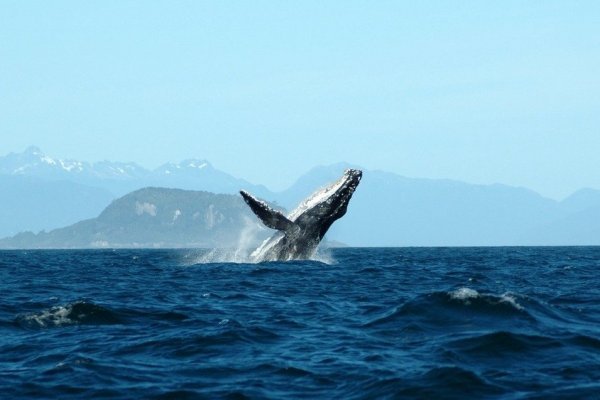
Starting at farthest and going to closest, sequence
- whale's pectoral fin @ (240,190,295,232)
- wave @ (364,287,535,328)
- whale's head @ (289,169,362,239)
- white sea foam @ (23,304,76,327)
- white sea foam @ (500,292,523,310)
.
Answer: whale's head @ (289,169,362,239) < whale's pectoral fin @ (240,190,295,232) < white sea foam @ (500,292,523,310) < white sea foam @ (23,304,76,327) < wave @ (364,287,535,328)

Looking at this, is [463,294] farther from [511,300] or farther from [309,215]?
[309,215]

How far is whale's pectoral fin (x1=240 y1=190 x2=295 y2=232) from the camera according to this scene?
92.1 feet

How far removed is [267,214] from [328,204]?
218cm

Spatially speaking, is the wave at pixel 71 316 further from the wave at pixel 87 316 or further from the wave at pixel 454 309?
the wave at pixel 454 309

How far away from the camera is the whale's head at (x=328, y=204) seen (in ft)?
96.8

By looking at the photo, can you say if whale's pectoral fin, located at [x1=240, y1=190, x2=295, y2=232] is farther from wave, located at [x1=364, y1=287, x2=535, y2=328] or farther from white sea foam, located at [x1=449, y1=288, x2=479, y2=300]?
wave, located at [x1=364, y1=287, x2=535, y2=328]

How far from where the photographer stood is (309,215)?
30.0m

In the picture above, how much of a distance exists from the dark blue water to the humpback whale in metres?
5.84

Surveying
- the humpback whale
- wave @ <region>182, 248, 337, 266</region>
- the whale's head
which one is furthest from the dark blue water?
wave @ <region>182, 248, 337, 266</region>

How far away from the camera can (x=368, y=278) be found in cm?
3002

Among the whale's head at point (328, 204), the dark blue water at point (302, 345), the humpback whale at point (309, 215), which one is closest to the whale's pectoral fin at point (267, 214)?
the humpback whale at point (309, 215)

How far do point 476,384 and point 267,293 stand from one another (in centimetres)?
1165

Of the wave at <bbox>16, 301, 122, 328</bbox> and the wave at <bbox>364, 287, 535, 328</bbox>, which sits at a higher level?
the wave at <bbox>364, 287, 535, 328</bbox>

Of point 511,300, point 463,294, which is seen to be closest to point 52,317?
point 463,294
